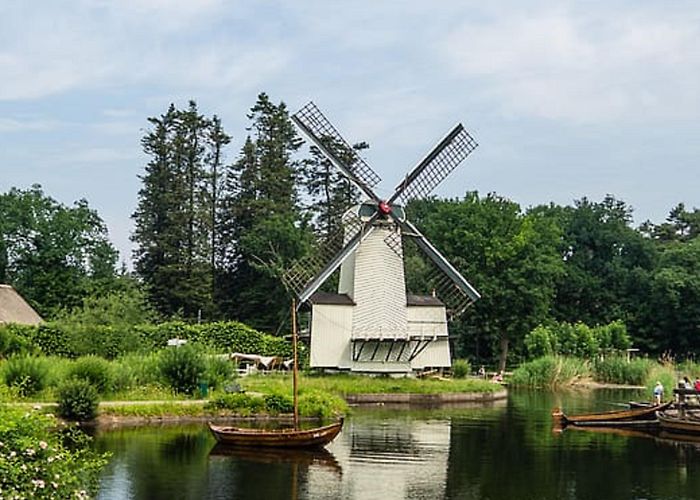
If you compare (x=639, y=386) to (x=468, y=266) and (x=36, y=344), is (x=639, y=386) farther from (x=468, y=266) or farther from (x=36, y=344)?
(x=36, y=344)

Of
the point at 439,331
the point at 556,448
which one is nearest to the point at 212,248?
the point at 439,331

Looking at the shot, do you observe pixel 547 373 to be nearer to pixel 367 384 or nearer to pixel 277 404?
pixel 367 384

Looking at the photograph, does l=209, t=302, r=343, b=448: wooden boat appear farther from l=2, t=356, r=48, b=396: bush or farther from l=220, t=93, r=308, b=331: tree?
l=220, t=93, r=308, b=331: tree

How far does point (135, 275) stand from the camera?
64.4 metres

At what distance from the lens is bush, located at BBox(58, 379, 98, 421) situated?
25875 millimetres

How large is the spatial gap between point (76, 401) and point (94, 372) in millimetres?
2259

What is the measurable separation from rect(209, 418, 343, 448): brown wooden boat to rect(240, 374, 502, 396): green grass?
11120mm

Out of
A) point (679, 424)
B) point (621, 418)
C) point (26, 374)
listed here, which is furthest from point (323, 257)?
point (679, 424)

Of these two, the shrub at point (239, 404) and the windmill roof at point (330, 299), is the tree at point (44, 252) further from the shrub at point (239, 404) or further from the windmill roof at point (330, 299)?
the shrub at point (239, 404)

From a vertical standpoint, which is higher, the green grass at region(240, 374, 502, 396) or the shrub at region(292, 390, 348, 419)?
the green grass at region(240, 374, 502, 396)

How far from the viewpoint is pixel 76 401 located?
25891 mm

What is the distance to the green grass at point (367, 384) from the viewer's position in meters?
36.9

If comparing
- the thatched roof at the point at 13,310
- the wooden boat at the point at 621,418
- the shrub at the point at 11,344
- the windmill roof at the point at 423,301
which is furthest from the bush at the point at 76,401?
the windmill roof at the point at 423,301

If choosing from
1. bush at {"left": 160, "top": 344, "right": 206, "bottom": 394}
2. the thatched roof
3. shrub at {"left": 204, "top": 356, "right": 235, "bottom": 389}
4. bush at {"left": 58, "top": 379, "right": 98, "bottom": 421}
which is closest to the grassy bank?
shrub at {"left": 204, "top": 356, "right": 235, "bottom": 389}
